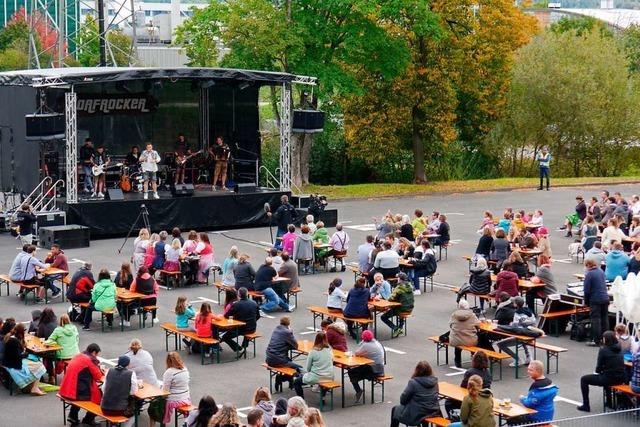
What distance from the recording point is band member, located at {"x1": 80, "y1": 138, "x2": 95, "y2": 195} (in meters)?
34.7

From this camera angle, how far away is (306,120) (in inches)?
1497

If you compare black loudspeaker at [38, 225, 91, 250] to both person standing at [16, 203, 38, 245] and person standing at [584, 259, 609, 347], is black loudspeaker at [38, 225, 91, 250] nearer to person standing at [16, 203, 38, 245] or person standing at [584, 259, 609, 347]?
person standing at [16, 203, 38, 245]

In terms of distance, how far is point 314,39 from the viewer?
44.6 meters

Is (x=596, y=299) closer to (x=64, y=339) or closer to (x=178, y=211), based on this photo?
(x=64, y=339)

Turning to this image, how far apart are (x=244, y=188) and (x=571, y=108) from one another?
862 inches

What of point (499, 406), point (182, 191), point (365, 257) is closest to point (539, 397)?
point (499, 406)

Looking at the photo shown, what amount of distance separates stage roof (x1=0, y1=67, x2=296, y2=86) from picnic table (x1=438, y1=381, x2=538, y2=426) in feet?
63.9

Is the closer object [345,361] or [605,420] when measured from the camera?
[605,420]

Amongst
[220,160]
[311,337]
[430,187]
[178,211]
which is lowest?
[311,337]

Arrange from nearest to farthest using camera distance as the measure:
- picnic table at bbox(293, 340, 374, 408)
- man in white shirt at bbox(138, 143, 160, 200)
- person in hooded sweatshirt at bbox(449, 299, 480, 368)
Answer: picnic table at bbox(293, 340, 374, 408), person in hooded sweatshirt at bbox(449, 299, 480, 368), man in white shirt at bbox(138, 143, 160, 200)

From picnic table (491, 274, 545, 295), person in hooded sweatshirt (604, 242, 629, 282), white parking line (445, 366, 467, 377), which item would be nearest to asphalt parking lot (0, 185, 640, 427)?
white parking line (445, 366, 467, 377)

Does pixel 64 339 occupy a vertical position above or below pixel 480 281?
below

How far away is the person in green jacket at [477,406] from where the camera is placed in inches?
556

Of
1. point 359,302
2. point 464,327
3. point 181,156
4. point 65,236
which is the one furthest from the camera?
point 181,156
